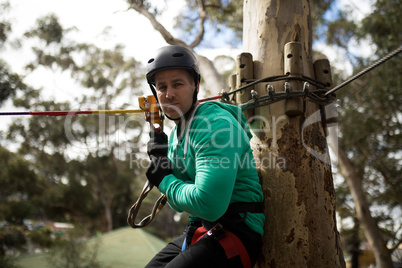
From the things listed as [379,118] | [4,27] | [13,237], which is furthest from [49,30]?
[379,118]

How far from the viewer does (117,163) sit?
2408cm

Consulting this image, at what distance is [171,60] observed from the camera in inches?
68.9

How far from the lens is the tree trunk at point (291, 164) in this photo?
159 centimetres

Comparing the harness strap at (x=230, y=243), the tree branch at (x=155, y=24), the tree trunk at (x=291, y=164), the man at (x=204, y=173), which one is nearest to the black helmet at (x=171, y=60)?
the man at (x=204, y=173)

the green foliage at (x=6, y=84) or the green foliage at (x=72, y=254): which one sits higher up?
the green foliage at (x=6, y=84)

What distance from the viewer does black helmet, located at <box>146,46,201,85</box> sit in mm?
1744

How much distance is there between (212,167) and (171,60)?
74 cm

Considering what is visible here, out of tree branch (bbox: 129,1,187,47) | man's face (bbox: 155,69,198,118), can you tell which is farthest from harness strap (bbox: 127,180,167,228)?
tree branch (bbox: 129,1,187,47)

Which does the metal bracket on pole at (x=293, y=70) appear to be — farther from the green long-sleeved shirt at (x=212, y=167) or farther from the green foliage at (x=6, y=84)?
the green foliage at (x=6, y=84)

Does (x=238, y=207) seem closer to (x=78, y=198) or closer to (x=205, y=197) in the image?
(x=205, y=197)

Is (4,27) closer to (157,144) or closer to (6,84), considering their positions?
(6,84)

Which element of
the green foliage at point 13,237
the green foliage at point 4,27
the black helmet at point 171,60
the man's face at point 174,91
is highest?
the green foliage at point 4,27

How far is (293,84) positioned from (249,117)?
0.33m

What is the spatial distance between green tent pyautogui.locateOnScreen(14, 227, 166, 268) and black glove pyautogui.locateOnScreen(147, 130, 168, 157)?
10929mm
